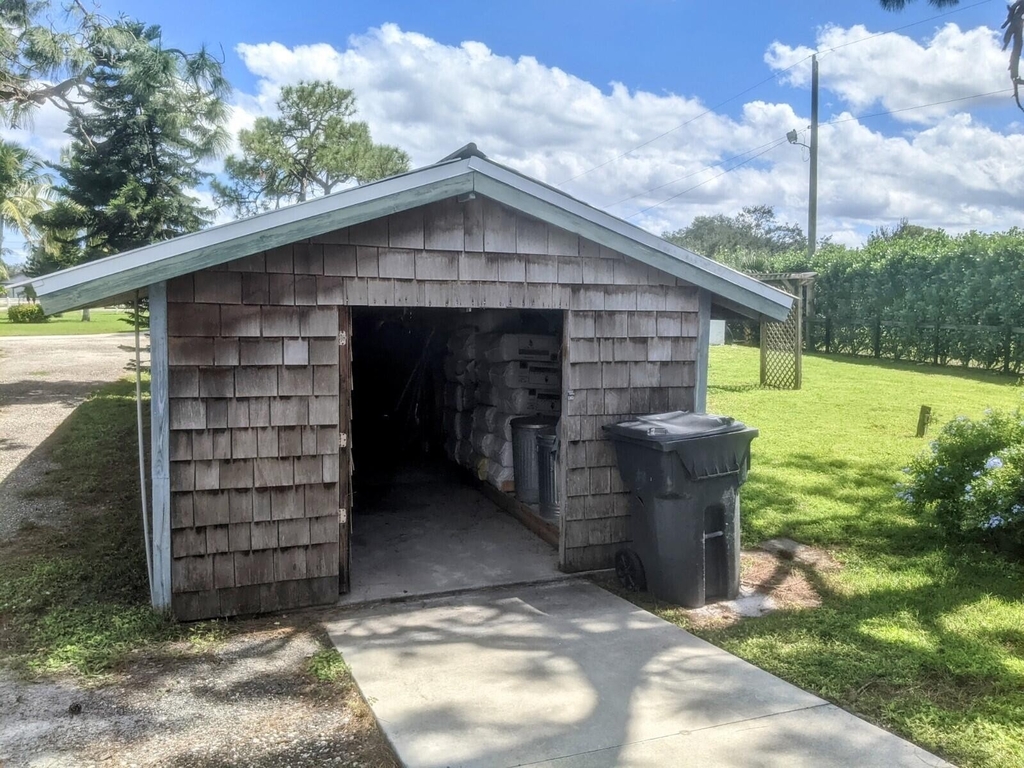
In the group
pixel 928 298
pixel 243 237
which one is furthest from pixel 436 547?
pixel 928 298

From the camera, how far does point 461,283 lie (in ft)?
16.8

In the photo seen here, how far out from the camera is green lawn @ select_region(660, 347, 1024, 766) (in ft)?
11.8

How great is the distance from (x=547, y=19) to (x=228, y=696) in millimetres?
26158

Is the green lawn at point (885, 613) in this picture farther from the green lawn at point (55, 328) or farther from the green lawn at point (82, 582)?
the green lawn at point (55, 328)

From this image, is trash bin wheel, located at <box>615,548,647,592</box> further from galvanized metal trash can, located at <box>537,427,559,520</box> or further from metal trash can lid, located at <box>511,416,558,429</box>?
metal trash can lid, located at <box>511,416,558,429</box>

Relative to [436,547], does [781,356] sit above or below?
above

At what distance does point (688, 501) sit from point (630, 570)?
2.51ft

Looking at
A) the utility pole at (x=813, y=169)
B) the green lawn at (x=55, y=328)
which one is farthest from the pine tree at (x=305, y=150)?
the utility pole at (x=813, y=169)

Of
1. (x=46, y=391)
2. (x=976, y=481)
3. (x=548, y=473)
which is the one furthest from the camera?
(x=46, y=391)

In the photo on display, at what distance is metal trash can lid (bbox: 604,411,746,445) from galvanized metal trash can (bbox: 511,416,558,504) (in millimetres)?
1725

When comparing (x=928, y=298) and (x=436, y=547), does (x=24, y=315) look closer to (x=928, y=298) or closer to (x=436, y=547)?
(x=928, y=298)

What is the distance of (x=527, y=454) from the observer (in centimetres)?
720

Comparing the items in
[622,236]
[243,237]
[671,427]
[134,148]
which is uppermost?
[134,148]

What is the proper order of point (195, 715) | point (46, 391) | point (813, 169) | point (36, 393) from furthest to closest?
1. point (813, 169)
2. point (46, 391)
3. point (36, 393)
4. point (195, 715)
